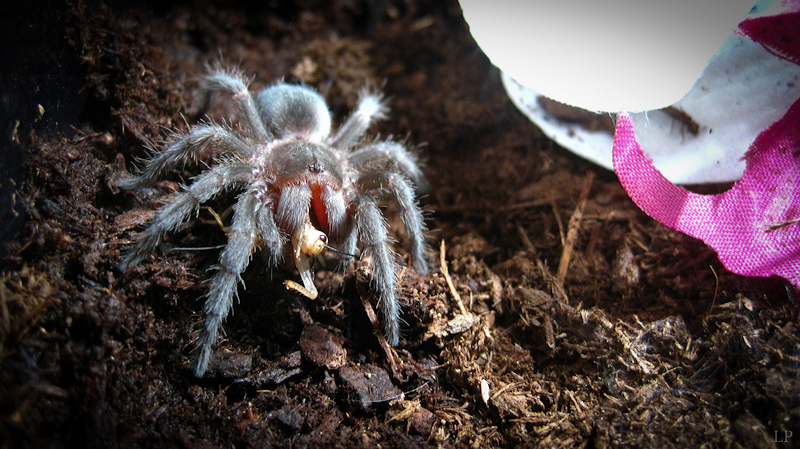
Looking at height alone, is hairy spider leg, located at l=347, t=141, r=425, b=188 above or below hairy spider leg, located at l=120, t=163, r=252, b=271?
below

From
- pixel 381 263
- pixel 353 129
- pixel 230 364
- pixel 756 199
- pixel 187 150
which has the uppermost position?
pixel 187 150

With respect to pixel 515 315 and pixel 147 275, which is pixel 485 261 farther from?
pixel 147 275

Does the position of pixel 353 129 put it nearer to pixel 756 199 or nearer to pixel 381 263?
pixel 381 263

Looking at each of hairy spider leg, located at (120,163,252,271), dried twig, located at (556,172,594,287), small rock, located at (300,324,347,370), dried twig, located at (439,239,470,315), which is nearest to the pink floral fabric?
dried twig, located at (556,172,594,287)

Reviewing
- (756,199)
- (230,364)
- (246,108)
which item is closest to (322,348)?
(230,364)

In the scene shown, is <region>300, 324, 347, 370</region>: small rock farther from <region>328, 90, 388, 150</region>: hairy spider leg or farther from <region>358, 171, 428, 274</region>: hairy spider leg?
<region>328, 90, 388, 150</region>: hairy spider leg

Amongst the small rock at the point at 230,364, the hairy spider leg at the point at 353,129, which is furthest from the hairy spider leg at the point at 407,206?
the small rock at the point at 230,364
